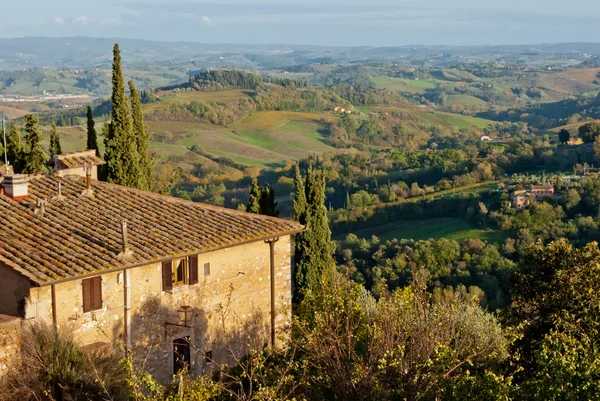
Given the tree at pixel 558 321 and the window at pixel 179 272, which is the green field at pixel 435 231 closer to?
the tree at pixel 558 321

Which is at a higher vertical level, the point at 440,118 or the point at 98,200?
the point at 98,200

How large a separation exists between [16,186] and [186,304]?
3.41 meters

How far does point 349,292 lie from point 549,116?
146 m

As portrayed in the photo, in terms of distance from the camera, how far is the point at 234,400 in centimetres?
1068

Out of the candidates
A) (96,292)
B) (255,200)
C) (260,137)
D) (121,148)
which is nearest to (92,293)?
(96,292)

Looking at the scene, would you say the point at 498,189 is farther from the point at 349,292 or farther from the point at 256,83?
the point at 256,83

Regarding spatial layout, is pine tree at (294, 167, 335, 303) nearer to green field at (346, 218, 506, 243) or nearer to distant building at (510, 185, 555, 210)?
green field at (346, 218, 506, 243)

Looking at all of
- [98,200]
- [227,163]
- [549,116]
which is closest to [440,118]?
[549,116]

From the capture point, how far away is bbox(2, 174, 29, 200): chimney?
13.4 m

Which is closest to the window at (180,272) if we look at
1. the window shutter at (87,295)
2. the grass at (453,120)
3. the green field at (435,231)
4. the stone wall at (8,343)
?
the window shutter at (87,295)

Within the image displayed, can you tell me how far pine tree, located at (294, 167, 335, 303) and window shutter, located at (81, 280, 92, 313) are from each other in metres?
9.37

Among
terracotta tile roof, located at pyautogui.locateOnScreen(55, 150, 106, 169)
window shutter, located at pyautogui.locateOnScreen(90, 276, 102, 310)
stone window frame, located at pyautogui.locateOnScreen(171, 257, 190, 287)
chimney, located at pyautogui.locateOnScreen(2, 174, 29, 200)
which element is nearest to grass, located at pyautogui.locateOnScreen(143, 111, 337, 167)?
terracotta tile roof, located at pyautogui.locateOnScreen(55, 150, 106, 169)

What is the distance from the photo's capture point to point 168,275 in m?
12.6

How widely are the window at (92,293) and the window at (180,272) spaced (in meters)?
1.36
